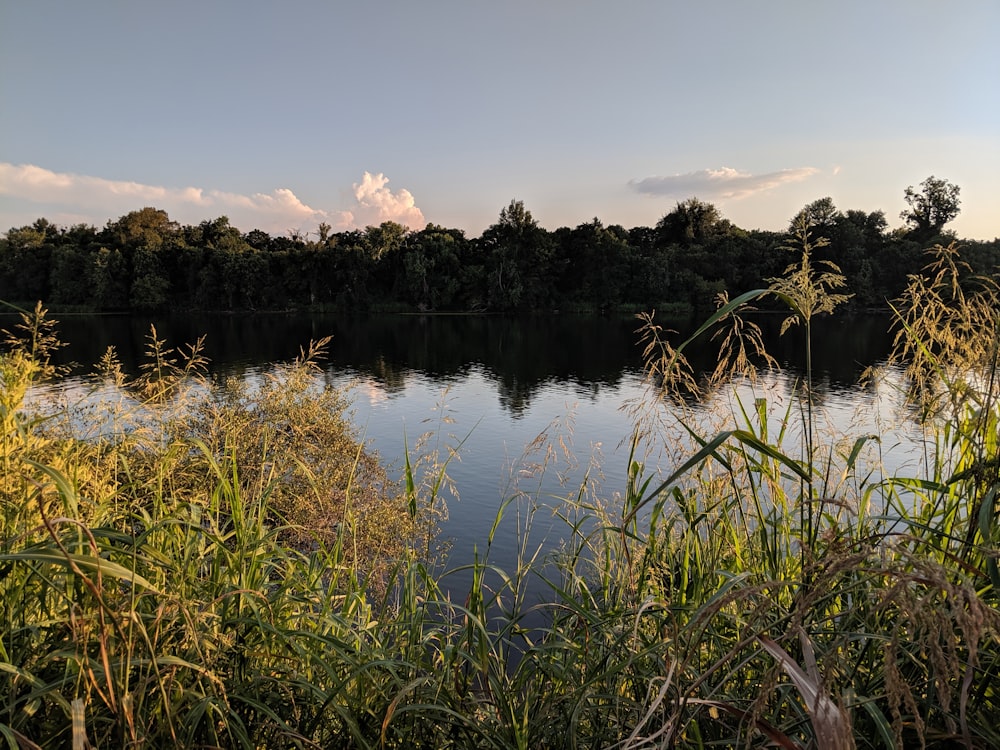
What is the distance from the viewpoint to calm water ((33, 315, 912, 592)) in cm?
1131

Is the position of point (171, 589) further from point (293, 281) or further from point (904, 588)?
point (293, 281)

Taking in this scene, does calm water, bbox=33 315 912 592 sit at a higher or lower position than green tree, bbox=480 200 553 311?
lower

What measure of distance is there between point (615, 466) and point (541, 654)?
506 inches

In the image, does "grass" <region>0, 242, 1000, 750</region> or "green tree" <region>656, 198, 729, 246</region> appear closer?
"grass" <region>0, 242, 1000, 750</region>

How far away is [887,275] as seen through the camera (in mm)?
63250

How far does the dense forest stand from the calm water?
11.2 meters

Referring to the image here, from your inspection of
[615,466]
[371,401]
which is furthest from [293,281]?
[615,466]

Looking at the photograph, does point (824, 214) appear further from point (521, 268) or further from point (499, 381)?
point (499, 381)

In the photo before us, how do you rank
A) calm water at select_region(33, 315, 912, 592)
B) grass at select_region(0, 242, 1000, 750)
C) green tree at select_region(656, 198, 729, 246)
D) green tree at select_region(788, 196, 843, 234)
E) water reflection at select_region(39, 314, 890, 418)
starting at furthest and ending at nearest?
green tree at select_region(656, 198, 729, 246) < green tree at select_region(788, 196, 843, 234) < water reflection at select_region(39, 314, 890, 418) < calm water at select_region(33, 315, 912, 592) < grass at select_region(0, 242, 1000, 750)

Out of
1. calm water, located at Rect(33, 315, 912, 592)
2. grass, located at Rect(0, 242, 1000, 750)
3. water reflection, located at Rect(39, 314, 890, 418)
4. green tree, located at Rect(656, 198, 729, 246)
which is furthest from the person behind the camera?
green tree, located at Rect(656, 198, 729, 246)

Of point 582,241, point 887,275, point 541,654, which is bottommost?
point 541,654

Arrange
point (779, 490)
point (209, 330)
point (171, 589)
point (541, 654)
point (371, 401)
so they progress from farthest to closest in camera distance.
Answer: point (209, 330) < point (371, 401) < point (541, 654) < point (779, 490) < point (171, 589)

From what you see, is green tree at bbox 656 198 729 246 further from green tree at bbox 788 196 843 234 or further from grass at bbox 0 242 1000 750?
grass at bbox 0 242 1000 750

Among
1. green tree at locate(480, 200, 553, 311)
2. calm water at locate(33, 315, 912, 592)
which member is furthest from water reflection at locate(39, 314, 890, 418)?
green tree at locate(480, 200, 553, 311)
